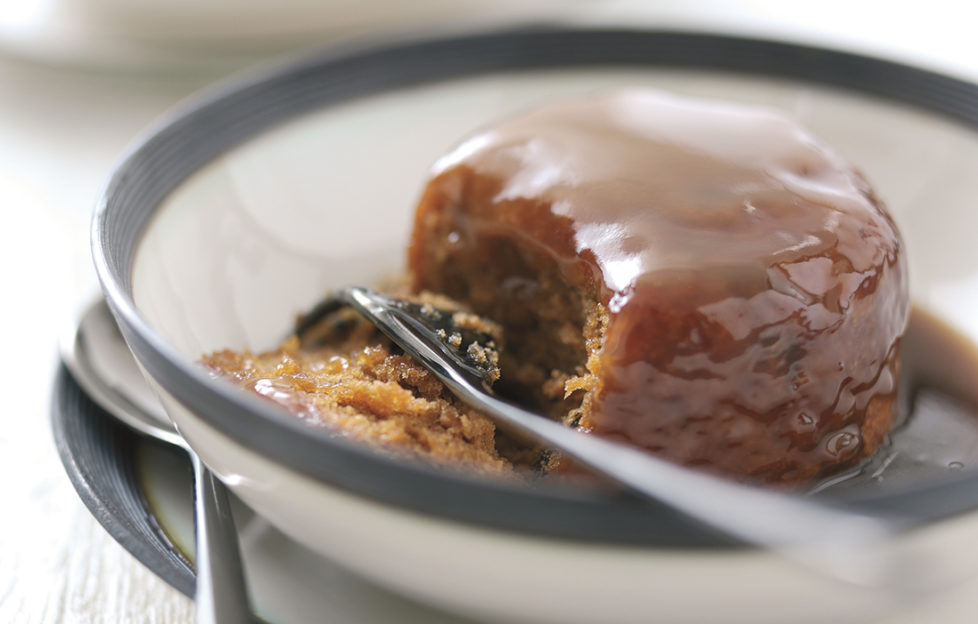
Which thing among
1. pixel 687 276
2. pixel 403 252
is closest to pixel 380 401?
pixel 687 276

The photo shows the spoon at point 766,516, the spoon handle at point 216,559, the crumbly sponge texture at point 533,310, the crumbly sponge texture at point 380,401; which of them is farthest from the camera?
the crumbly sponge texture at point 533,310

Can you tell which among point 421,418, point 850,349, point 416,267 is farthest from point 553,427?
point 416,267

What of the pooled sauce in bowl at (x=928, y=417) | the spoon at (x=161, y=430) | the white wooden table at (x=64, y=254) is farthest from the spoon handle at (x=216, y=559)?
the pooled sauce in bowl at (x=928, y=417)

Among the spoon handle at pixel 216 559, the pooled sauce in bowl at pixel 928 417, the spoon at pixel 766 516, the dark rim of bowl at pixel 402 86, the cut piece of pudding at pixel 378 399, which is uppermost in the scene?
the dark rim of bowl at pixel 402 86

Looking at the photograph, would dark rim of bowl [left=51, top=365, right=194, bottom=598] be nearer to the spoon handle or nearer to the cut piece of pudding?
the spoon handle

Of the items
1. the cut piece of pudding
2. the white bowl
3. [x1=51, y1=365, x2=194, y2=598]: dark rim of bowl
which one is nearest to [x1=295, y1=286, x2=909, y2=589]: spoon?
the white bowl

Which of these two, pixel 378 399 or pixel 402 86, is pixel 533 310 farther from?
pixel 402 86

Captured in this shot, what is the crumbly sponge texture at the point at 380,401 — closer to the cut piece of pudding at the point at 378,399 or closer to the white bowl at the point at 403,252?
the cut piece of pudding at the point at 378,399
